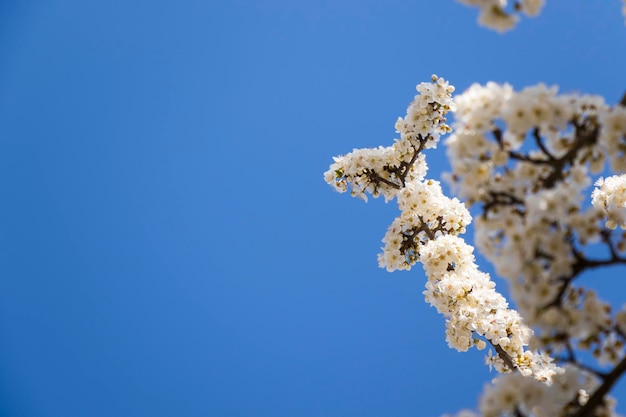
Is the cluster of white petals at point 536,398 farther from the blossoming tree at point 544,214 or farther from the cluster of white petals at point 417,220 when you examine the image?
the cluster of white petals at point 417,220

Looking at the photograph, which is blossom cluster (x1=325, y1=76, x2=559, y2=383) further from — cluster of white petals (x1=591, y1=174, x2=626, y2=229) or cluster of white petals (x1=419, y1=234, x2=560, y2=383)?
cluster of white petals (x1=591, y1=174, x2=626, y2=229)

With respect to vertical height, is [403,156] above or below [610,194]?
above

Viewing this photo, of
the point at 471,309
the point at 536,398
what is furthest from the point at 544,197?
the point at 471,309

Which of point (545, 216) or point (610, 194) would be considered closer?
point (545, 216)

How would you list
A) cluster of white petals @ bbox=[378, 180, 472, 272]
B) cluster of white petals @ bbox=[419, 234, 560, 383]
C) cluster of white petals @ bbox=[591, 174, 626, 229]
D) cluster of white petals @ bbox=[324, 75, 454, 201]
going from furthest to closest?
cluster of white petals @ bbox=[324, 75, 454, 201] → cluster of white petals @ bbox=[378, 180, 472, 272] → cluster of white petals @ bbox=[591, 174, 626, 229] → cluster of white petals @ bbox=[419, 234, 560, 383]

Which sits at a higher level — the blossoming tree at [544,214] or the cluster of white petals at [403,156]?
the cluster of white petals at [403,156]

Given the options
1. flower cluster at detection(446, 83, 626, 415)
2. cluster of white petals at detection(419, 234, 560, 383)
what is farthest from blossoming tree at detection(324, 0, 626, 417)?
cluster of white petals at detection(419, 234, 560, 383)

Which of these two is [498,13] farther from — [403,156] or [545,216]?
[403,156]

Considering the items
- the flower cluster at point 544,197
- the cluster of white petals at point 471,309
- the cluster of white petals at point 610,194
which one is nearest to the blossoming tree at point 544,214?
the flower cluster at point 544,197

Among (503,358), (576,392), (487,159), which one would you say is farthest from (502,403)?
(503,358)

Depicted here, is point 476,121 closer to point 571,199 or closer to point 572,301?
point 571,199

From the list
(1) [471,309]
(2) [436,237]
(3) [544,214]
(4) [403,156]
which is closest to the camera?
(3) [544,214]

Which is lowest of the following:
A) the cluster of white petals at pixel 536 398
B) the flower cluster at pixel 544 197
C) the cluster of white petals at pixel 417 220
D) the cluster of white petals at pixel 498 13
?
the cluster of white petals at pixel 536 398
